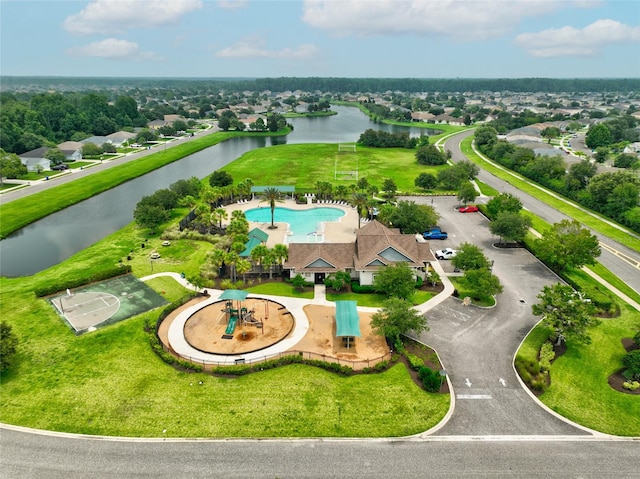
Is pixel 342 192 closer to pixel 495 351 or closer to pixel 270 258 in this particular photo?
pixel 270 258

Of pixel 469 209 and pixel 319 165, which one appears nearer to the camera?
pixel 469 209

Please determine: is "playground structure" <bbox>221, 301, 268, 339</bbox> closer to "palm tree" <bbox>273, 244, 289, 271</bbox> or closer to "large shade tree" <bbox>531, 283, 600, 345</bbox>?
"palm tree" <bbox>273, 244, 289, 271</bbox>

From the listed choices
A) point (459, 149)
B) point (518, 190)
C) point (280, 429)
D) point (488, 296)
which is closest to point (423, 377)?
point (280, 429)

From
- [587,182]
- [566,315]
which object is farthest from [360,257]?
[587,182]

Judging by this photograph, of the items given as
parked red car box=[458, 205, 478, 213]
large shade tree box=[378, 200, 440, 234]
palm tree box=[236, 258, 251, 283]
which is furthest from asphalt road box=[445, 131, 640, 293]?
palm tree box=[236, 258, 251, 283]

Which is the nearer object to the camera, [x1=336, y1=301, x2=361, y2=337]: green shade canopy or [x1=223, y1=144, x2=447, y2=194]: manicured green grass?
[x1=336, y1=301, x2=361, y2=337]: green shade canopy

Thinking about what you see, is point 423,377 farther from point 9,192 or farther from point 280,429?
point 9,192
